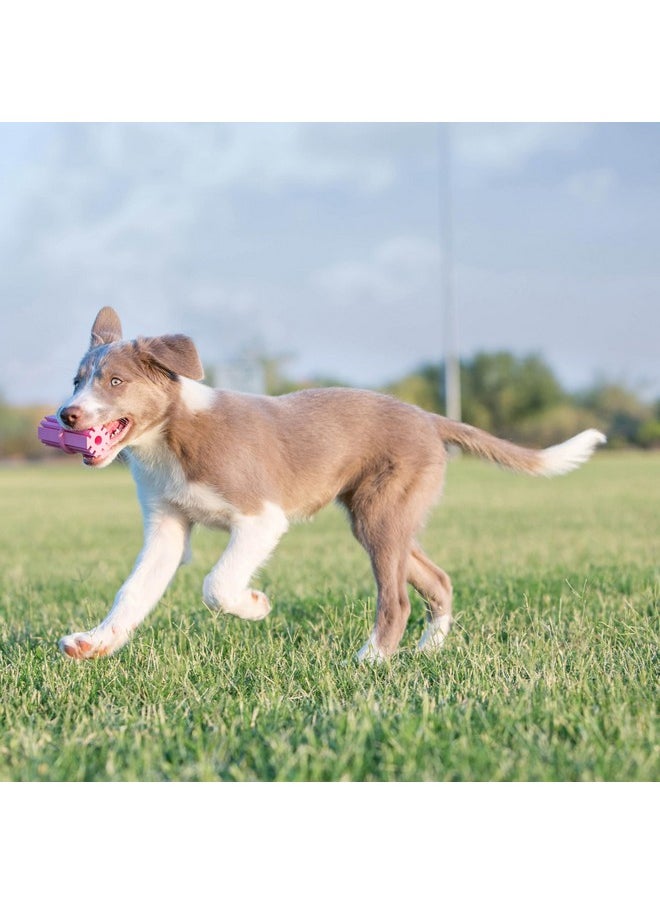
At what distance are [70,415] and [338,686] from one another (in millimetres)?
1715

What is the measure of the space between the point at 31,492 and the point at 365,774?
2374 cm

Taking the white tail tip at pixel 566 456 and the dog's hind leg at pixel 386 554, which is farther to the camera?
the white tail tip at pixel 566 456

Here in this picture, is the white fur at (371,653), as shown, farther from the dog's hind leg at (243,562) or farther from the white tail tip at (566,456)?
the white tail tip at (566,456)

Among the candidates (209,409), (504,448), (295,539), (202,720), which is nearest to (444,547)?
(295,539)

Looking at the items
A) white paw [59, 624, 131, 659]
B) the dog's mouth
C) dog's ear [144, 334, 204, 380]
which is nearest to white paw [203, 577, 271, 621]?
white paw [59, 624, 131, 659]

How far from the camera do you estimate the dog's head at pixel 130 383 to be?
4.48 metres

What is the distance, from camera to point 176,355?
15.2ft

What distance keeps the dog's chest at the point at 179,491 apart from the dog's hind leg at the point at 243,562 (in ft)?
0.39

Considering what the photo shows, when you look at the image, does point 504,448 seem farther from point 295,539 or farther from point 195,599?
point 295,539

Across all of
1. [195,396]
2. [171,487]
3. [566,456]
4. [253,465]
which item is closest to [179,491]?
[171,487]

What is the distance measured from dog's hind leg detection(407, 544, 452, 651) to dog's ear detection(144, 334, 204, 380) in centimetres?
165

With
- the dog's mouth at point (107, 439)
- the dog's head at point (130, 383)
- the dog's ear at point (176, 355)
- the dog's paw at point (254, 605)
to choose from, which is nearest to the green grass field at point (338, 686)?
the dog's paw at point (254, 605)

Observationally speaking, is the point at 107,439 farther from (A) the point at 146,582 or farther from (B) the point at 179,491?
(A) the point at 146,582

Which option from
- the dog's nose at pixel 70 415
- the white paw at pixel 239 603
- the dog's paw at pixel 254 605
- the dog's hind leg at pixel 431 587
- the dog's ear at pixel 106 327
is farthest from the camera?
the dog's hind leg at pixel 431 587
